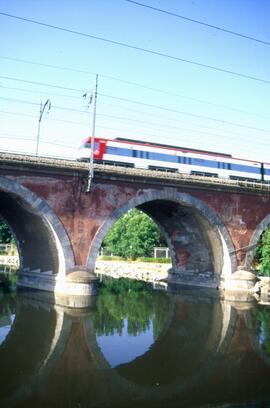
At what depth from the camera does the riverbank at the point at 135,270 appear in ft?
143

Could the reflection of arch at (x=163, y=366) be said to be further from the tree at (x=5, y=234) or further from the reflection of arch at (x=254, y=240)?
the tree at (x=5, y=234)

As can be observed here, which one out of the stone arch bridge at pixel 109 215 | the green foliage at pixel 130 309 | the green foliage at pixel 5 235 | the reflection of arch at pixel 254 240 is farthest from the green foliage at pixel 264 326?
the green foliage at pixel 5 235

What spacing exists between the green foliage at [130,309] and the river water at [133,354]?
63 millimetres

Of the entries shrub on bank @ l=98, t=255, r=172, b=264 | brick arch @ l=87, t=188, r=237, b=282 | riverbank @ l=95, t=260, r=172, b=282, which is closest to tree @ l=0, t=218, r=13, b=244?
shrub on bank @ l=98, t=255, r=172, b=264

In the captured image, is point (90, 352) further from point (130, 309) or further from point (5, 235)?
point (5, 235)

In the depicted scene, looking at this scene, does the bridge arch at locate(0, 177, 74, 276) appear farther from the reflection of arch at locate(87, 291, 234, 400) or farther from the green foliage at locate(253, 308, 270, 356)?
the green foliage at locate(253, 308, 270, 356)

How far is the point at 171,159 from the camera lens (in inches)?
1259

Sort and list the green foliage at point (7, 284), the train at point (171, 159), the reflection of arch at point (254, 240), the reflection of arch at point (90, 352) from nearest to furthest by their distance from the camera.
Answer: the reflection of arch at point (90, 352) → the train at point (171, 159) → the green foliage at point (7, 284) → the reflection of arch at point (254, 240)

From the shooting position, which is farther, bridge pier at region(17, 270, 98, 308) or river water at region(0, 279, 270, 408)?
bridge pier at region(17, 270, 98, 308)

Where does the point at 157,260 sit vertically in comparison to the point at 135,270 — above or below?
above

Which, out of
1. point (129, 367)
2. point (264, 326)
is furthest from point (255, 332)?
point (129, 367)

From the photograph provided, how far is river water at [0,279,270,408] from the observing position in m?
11.6

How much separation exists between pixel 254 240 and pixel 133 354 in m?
20.6

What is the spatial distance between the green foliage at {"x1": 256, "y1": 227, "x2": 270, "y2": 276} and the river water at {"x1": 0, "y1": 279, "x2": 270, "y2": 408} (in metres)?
8.12
